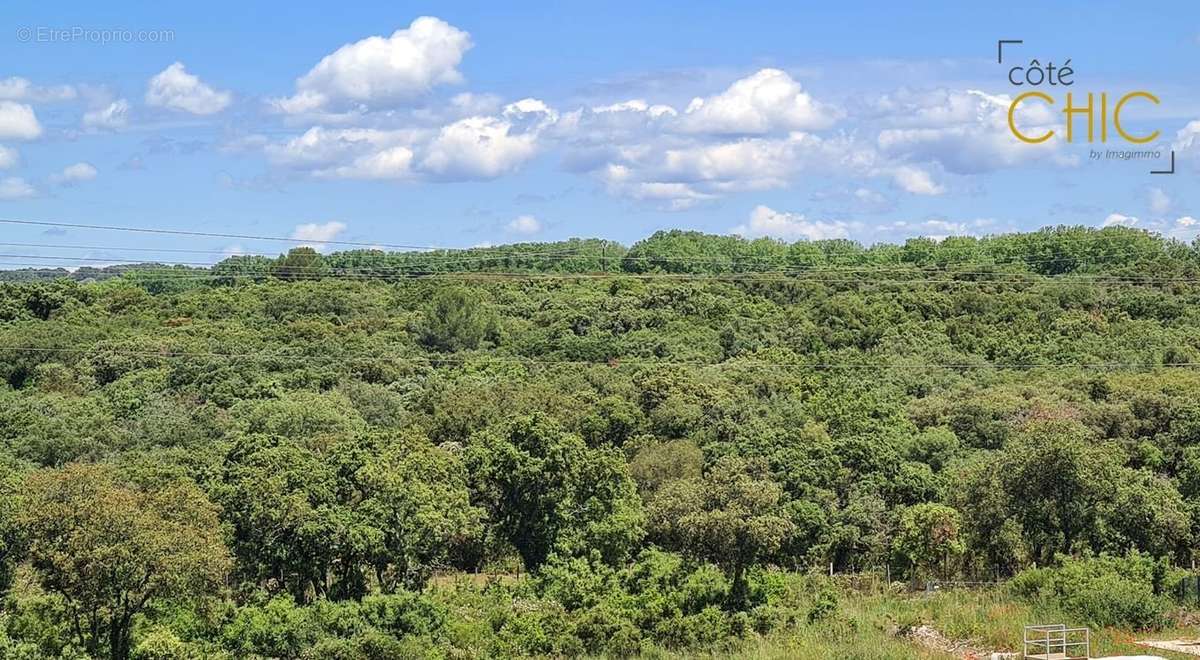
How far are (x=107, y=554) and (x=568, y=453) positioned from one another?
11.5m

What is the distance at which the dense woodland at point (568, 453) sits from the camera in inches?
894

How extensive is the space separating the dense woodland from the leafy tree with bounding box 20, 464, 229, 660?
0.18ft

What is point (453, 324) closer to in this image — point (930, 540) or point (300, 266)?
point (300, 266)

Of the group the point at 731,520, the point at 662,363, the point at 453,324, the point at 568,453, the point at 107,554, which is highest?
the point at 453,324

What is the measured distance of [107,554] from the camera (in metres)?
20.8

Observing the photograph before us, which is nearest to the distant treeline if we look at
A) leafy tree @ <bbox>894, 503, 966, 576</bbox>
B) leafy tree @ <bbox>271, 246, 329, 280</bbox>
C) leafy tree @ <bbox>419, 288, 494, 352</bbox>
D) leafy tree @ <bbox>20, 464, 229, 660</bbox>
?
leafy tree @ <bbox>271, 246, 329, 280</bbox>

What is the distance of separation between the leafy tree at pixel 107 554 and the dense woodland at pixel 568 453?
5 cm

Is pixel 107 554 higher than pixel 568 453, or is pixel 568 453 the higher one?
pixel 568 453

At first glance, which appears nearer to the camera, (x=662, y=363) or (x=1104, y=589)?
(x=1104, y=589)

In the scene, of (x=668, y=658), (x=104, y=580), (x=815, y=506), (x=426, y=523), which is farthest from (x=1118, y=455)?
(x=104, y=580)

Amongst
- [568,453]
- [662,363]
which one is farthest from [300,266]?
[568,453]

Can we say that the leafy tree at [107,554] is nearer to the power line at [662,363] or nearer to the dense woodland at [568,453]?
the dense woodland at [568,453]

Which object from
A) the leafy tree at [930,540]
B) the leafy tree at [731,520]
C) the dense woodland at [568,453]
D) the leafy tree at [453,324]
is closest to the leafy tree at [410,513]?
the dense woodland at [568,453]

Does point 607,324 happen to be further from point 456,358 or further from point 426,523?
point 426,523
